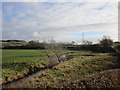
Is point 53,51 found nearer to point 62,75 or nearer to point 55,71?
point 55,71

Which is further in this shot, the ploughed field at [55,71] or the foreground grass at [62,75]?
the ploughed field at [55,71]

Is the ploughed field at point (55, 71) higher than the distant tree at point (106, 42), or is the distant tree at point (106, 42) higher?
the distant tree at point (106, 42)

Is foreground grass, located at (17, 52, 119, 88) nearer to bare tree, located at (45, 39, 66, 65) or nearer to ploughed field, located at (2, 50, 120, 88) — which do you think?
ploughed field, located at (2, 50, 120, 88)

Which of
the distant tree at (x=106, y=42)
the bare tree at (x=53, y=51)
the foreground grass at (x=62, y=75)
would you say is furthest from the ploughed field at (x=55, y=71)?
the distant tree at (x=106, y=42)

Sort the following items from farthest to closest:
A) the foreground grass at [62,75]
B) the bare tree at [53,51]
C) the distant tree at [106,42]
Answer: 1. the distant tree at [106,42]
2. the bare tree at [53,51]
3. the foreground grass at [62,75]

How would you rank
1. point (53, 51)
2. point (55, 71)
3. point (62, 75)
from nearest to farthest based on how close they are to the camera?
point (62, 75) → point (55, 71) → point (53, 51)

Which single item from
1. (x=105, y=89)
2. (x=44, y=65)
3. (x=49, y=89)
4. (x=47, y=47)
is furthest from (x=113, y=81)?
(x=47, y=47)

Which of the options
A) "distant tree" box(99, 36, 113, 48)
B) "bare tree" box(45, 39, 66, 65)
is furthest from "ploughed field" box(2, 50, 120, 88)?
"distant tree" box(99, 36, 113, 48)

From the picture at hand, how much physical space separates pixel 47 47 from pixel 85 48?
23.4 m

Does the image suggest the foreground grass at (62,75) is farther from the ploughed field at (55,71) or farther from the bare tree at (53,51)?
the bare tree at (53,51)

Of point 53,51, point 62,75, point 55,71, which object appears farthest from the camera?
point 53,51

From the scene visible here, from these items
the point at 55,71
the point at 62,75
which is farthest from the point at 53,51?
the point at 62,75

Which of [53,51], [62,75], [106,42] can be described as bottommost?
[62,75]

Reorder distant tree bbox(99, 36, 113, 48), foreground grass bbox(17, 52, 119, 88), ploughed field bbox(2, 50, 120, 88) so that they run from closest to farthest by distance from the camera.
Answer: foreground grass bbox(17, 52, 119, 88)
ploughed field bbox(2, 50, 120, 88)
distant tree bbox(99, 36, 113, 48)
